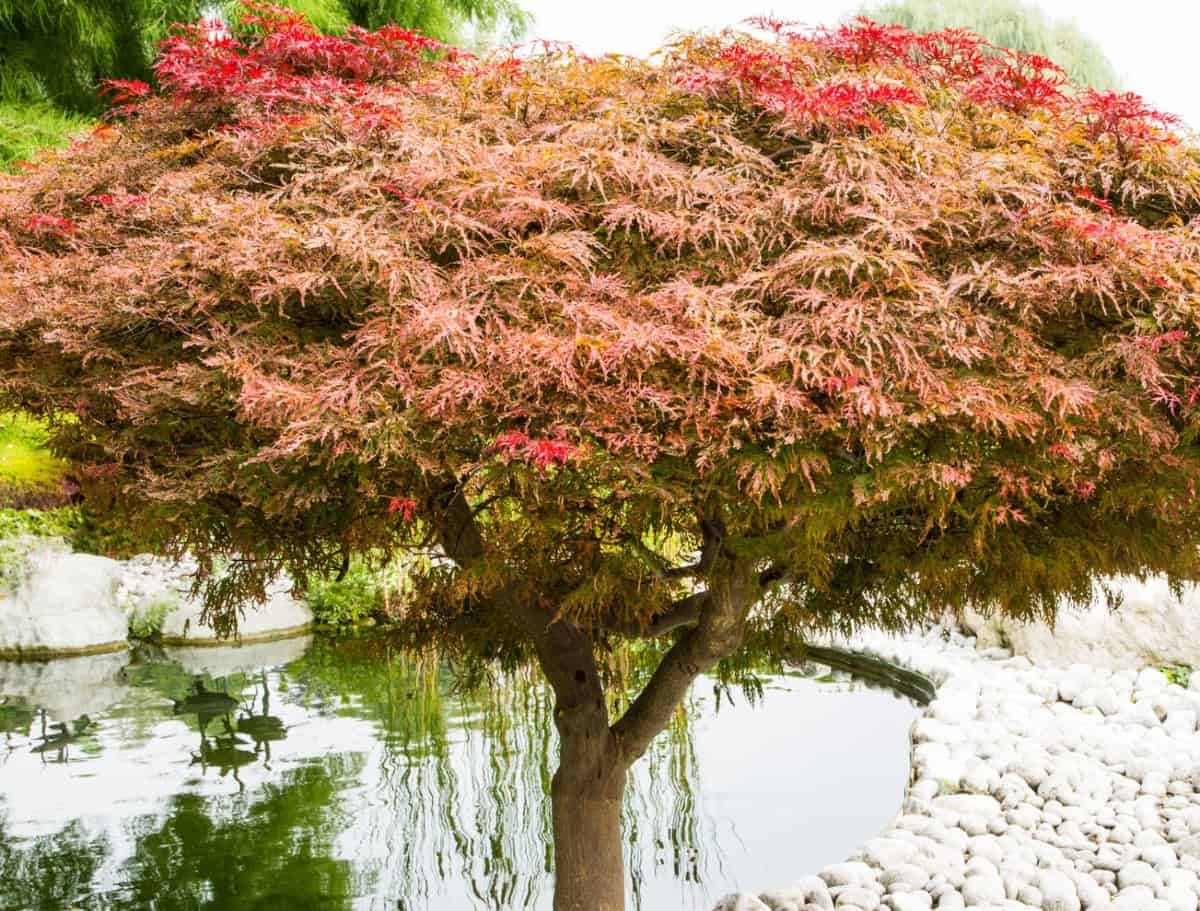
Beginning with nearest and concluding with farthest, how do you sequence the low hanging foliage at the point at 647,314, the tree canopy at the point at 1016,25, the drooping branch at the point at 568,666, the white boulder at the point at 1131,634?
the low hanging foliage at the point at 647,314, the drooping branch at the point at 568,666, the white boulder at the point at 1131,634, the tree canopy at the point at 1016,25

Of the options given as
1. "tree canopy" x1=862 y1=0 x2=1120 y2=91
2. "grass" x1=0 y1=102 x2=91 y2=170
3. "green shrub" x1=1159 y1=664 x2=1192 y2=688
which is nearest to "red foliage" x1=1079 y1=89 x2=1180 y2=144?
"green shrub" x1=1159 y1=664 x2=1192 y2=688

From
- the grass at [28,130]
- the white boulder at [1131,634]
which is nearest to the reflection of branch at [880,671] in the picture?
the white boulder at [1131,634]

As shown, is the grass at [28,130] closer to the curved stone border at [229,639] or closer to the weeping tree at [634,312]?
the curved stone border at [229,639]

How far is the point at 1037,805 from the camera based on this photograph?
174 inches

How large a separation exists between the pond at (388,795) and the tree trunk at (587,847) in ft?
2.74

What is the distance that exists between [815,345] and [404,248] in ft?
2.53

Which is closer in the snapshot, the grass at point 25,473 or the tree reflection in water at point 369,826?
the tree reflection in water at point 369,826

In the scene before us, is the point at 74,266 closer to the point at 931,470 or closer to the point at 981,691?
the point at 931,470

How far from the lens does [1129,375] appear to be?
1.97m

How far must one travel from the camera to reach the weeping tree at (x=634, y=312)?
1.83 m

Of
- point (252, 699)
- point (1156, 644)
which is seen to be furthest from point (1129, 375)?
point (252, 699)

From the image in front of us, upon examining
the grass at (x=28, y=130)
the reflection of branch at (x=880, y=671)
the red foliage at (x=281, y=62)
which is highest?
the grass at (x=28, y=130)

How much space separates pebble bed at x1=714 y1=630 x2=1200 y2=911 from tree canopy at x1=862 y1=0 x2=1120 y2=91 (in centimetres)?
1210

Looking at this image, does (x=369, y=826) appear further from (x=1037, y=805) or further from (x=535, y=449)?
(x=535, y=449)
